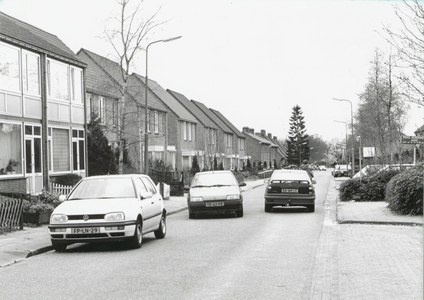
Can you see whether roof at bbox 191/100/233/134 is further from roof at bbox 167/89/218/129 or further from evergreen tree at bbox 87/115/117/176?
evergreen tree at bbox 87/115/117/176

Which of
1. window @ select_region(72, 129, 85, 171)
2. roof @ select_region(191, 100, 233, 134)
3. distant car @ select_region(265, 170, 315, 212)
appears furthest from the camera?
roof @ select_region(191, 100, 233, 134)

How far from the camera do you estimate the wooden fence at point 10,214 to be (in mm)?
15305

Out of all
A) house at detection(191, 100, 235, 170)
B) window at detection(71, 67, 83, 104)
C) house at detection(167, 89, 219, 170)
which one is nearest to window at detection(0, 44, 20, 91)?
window at detection(71, 67, 83, 104)

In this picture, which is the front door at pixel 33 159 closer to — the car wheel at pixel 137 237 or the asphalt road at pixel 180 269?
the asphalt road at pixel 180 269

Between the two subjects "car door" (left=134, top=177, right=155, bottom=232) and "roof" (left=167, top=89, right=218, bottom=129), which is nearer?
"car door" (left=134, top=177, right=155, bottom=232)

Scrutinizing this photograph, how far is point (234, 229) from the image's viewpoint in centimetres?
1628

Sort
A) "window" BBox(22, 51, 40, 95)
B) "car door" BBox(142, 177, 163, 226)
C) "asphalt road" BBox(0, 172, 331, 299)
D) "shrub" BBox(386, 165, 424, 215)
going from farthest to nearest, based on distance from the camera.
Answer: "window" BBox(22, 51, 40, 95), "shrub" BBox(386, 165, 424, 215), "car door" BBox(142, 177, 163, 226), "asphalt road" BBox(0, 172, 331, 299)

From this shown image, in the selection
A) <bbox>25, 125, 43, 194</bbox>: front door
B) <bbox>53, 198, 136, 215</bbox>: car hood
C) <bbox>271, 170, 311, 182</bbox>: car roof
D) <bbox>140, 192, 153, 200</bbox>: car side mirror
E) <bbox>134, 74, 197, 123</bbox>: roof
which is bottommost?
<bbox>53, 198, 136, 215</bbox>: car hood

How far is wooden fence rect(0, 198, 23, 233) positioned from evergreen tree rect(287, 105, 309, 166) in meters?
104

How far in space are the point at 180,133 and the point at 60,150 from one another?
31.7 metres

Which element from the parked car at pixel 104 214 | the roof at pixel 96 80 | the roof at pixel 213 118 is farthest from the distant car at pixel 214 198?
the roof at pixel 213 118

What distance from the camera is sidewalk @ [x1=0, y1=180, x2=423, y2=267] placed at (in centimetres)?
1181

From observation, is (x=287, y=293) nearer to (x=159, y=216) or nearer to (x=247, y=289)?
(x=247, y=289)

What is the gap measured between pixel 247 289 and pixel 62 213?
5.12m
